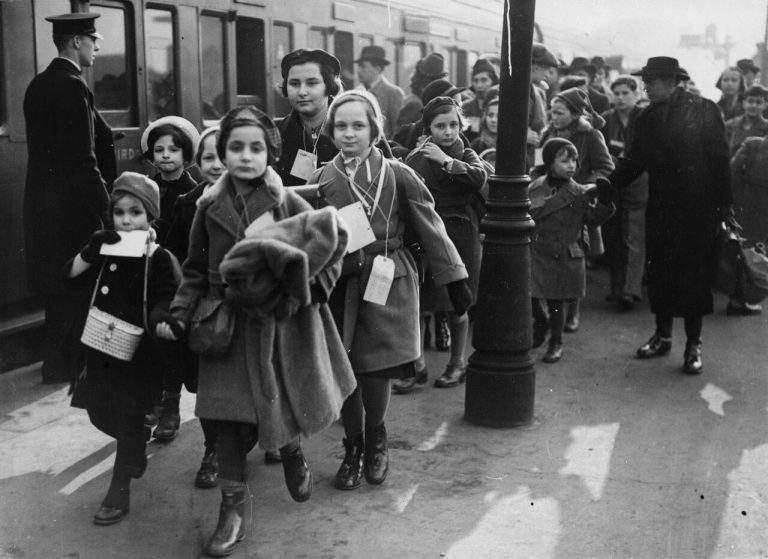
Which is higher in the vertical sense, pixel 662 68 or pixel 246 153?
pixel 662 68

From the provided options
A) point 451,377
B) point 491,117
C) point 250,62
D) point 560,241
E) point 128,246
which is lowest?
point 451,377

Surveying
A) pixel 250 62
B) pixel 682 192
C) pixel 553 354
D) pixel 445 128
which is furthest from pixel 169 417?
pixel 250 62

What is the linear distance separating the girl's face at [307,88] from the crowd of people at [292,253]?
12 mm

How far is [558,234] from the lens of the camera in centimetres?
710

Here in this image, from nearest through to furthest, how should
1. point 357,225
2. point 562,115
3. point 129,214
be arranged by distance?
point 129,214, point 357,225, point 562,115

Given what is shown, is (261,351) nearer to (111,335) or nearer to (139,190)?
(111,335)

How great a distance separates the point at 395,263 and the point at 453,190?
1715 mm

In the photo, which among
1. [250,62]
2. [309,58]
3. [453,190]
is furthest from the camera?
[250,62]

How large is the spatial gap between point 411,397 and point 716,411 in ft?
5.64

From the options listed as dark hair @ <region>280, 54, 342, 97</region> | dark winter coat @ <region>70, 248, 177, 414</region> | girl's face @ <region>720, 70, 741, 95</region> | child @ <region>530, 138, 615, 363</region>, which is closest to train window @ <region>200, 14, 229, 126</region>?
child @ <region>530, 138, 615, 363</region>

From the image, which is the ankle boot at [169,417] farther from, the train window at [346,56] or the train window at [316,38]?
the train window at [346,56]

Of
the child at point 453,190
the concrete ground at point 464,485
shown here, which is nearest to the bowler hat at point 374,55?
the child at point 453,190

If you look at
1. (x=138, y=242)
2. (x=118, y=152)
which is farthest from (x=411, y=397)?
(x=118, y=152)

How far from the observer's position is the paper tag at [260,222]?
3958 millimetres
